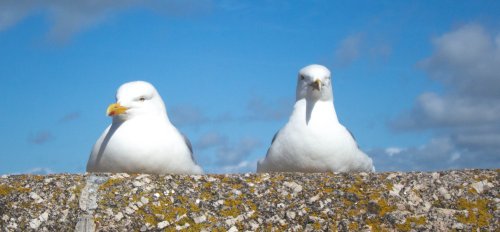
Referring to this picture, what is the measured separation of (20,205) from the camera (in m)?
5.68

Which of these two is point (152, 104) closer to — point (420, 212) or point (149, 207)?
point (149, 207)

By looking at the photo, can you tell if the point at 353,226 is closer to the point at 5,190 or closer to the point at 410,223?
the point at 410,223

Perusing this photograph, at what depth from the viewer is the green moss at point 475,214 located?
217 inches

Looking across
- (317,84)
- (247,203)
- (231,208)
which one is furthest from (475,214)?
(317,84)

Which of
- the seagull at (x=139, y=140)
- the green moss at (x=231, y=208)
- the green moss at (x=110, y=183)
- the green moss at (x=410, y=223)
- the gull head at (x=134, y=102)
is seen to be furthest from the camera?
the gull head at (x=134, y=102)

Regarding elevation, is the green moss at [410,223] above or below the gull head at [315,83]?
below

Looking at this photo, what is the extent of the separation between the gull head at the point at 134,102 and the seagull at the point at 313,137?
1.60 meters

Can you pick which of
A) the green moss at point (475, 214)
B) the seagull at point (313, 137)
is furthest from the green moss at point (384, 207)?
the seagull at point (313, 137)

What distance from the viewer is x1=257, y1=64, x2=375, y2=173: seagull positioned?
761 cm

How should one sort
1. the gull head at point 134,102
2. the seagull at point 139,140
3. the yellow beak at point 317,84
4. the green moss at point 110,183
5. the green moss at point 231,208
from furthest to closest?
the yellow beak at point 317,84 < the gull head at point 134,102 < the seagull at point 139,140 < the green moss at point 110,183 < the green moss at point 231,208

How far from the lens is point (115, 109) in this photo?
7223 mm

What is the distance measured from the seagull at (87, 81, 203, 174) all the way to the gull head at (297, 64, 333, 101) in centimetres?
169

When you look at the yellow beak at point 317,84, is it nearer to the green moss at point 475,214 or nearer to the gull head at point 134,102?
the gull head at point 134,102

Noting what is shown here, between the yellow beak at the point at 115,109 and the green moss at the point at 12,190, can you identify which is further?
the yellow beak at the point at 115,109
